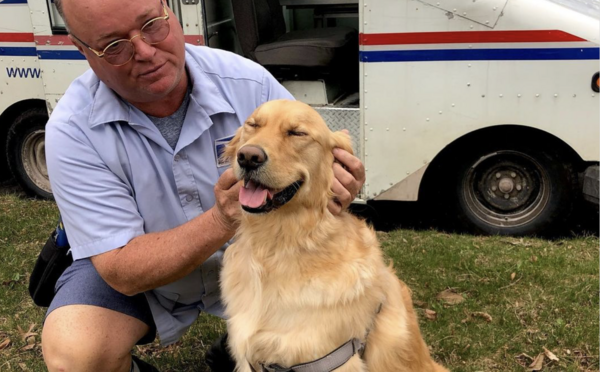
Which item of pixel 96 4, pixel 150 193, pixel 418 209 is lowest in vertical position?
pixel 418 209

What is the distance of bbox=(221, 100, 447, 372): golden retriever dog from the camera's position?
203 cm

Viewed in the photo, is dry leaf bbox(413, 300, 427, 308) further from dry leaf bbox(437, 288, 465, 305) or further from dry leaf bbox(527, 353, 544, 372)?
dry leaf bbox(527, 353, 544, 372)

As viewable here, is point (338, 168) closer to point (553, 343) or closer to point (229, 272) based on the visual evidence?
point (229, 272)

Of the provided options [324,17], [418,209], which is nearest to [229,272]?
[418,209]

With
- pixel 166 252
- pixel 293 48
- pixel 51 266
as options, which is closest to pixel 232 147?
pixel 166 252

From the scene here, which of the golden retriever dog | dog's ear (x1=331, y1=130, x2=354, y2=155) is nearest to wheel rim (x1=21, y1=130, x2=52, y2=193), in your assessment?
the golden retriever dog

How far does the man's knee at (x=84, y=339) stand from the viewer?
224 centimetres

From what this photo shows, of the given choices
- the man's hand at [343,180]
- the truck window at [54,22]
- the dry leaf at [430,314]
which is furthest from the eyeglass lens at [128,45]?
the truck window at [54,22]

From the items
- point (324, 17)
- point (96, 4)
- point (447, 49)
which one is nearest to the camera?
point (96, 4)

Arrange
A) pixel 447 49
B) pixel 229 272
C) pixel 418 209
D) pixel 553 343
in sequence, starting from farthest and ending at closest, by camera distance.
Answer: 1. pixel 418 209
2. pixel 447 49
3. pixel 553 343
4. pixel 229 272

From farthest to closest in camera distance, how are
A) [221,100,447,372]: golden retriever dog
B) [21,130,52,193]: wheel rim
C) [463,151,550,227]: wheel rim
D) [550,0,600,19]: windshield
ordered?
[21,130,52,193]: wheel rim, [463,151,550,227]: wheel rim, [550,0,600,19]: windshield, [221,100,447,372]: golden retriever dog

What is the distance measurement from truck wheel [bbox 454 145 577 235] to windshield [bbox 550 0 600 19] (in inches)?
42.1

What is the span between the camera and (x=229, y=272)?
2346 mm

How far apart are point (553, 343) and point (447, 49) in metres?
2.15
